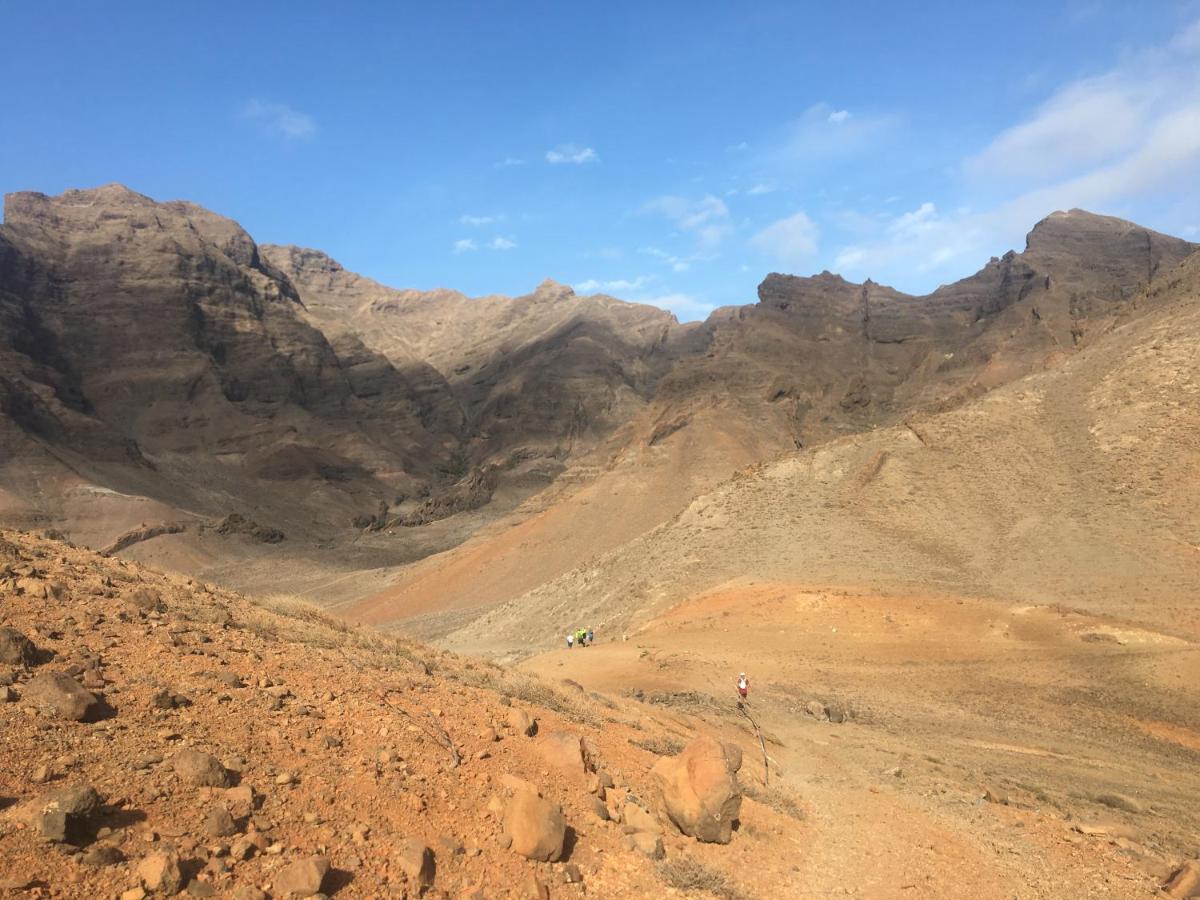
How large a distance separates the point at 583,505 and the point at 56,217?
406 ft

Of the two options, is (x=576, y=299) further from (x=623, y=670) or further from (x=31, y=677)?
(x=31, y=677)

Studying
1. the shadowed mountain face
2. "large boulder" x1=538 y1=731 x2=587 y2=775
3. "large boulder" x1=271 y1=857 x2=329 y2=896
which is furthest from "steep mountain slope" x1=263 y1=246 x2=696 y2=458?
"large boulder" x1=271 y1=857 x2=329 y2=896

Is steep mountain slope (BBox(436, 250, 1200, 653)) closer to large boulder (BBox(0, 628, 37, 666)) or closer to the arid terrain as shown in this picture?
the arid terrain

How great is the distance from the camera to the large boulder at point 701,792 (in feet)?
25.2

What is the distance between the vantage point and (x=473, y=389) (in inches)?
6462

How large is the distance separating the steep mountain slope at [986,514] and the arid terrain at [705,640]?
191 mm

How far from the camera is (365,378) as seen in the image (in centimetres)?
14675

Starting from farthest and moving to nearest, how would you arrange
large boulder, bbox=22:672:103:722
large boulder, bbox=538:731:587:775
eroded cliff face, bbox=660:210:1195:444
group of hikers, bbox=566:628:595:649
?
eroded cliff face, bbox=660:210:1195:444, group of hikers, bbox=566:628:595:649, large boulder, bbox=538:731:587:775, large boulder, bbox=22:672:103:722

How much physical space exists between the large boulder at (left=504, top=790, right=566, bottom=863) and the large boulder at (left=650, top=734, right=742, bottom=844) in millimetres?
1816

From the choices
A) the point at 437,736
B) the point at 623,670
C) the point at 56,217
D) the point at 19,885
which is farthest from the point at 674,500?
the point at 56,217

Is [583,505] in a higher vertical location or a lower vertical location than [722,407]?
lower

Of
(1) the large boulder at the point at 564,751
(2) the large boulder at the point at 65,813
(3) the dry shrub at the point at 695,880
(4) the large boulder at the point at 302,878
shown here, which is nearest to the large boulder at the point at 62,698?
(2) the large boulder at the point at 65,813

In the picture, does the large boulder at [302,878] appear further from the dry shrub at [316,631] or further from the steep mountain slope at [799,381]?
the steep mountain slope at [799,381]

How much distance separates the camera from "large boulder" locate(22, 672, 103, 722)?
5844 millimetres
